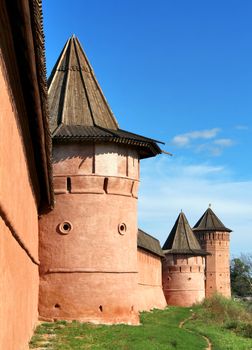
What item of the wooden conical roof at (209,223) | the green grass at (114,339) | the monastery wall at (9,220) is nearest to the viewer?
the monastery wall at (9,220)

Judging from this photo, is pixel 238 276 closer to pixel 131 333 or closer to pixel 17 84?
pixel 131 333

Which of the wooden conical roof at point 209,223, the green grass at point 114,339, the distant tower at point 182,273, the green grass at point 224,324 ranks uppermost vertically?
the wooden conical roof at point 209,223

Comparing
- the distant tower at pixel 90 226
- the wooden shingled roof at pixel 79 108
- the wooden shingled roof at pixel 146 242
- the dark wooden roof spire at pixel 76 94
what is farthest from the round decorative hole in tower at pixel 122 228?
the wooden shingled roof at pixel 146 242

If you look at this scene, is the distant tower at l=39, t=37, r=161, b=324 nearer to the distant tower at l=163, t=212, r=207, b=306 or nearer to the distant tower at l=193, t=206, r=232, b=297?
the distant tower at l=163, t=212, r=207, b=306

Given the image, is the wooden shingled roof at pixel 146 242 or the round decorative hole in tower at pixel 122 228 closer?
the round decorative hole in tower at pixel 122 228

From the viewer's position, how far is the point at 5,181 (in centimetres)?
569

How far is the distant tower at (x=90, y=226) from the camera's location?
559 inches

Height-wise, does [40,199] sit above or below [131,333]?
above

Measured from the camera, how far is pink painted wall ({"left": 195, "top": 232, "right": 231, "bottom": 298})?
151 ft

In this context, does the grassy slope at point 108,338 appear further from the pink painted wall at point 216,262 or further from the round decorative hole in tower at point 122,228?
the pink painted wall at point 216,262

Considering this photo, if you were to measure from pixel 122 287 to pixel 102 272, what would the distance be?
2.40 ft

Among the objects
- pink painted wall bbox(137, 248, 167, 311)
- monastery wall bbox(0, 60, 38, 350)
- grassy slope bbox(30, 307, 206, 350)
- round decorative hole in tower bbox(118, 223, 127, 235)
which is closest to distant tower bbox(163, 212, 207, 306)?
pink painted wall bbox(137, 248, 167, 311)

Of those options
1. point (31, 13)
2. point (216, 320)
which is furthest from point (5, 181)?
point (216, 320)

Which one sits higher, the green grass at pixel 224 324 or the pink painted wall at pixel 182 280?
the pink painted wall at pixel 182 280
